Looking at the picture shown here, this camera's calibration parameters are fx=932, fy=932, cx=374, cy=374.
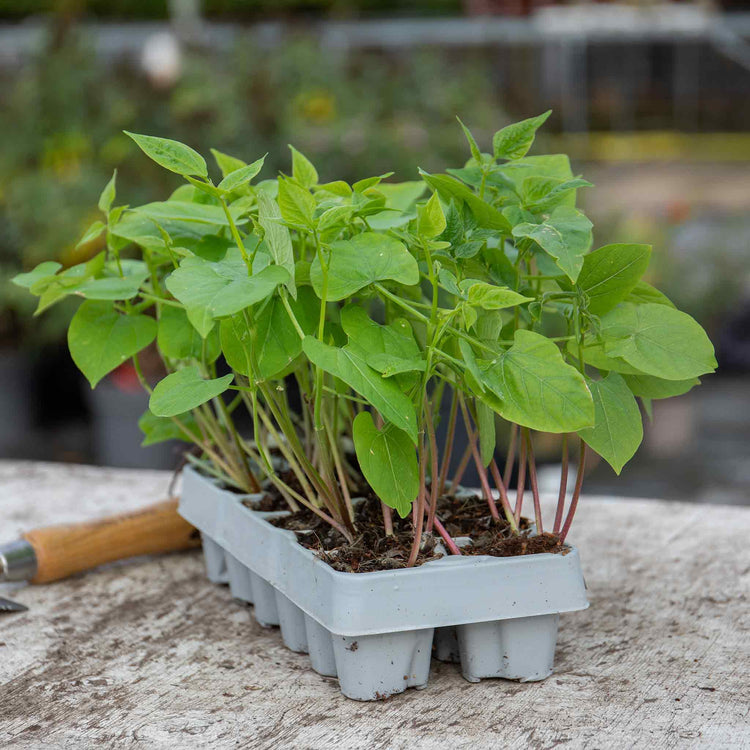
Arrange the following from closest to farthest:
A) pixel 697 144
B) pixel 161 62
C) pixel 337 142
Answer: pixel 337 142
pixel 161 62
pixel 697 144

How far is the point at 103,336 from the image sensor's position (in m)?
0.66

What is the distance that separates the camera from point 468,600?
54 cm

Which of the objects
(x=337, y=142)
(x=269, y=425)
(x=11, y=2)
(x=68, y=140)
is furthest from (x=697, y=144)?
(x=269, y=425)

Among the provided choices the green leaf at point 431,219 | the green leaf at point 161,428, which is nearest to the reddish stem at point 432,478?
the green leaf at point 431,219

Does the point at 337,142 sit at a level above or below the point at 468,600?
above

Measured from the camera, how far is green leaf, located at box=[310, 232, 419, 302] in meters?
0.52

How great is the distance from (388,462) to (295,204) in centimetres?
15

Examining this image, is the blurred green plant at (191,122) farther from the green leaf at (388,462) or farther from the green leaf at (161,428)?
the green leaf at (388,462)

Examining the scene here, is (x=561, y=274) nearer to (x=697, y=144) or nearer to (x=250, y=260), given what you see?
(x=250, y=260)

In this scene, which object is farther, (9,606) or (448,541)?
(9,606)

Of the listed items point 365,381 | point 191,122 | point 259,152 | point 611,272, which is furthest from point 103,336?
point 191,122

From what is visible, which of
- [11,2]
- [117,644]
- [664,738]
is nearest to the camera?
Result: [664,738]

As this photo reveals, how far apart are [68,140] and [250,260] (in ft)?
8.89

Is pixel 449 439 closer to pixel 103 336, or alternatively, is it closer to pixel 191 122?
pixel 103 336
